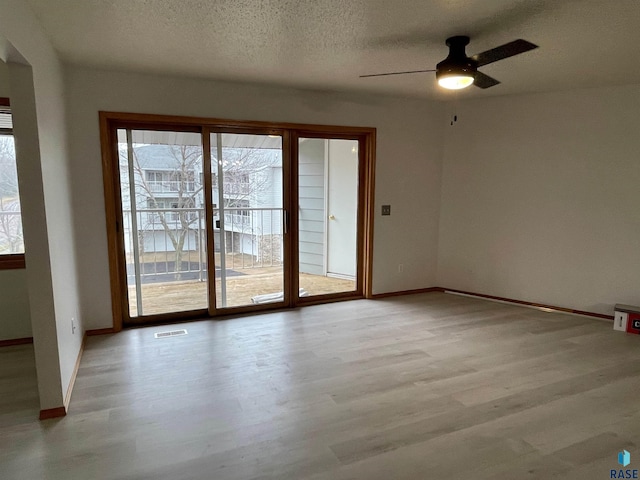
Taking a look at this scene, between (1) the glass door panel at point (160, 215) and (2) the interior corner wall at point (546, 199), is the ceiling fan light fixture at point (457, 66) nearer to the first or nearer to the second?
(2) the interior corner wall at point (546, 199)

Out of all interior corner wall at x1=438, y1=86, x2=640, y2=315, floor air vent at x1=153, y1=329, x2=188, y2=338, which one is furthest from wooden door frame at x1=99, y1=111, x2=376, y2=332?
interior corner wall at x1=438, y1=86, x2=640, y2=315

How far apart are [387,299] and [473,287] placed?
45.9 inches

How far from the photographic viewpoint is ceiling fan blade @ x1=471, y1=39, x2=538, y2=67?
223 cm

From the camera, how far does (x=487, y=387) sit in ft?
9.01

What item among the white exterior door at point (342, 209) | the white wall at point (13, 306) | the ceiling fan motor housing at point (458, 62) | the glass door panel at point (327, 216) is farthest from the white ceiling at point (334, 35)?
the white wall at point (13, 306)

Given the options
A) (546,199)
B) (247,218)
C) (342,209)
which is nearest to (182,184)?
(247,218)

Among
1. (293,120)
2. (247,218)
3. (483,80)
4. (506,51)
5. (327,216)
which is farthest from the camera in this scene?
(327,216)

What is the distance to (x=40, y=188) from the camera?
2.23 m

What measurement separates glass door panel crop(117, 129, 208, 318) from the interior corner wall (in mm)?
3215

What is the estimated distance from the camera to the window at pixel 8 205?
11.0 ft

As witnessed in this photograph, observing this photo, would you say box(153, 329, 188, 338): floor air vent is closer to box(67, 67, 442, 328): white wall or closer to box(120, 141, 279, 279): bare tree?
box(67, 67, 442, 328): white wall

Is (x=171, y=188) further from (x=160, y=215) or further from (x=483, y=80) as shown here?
(x=483, y=80)

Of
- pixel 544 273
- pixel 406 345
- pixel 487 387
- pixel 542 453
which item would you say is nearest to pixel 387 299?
pixel 406 345

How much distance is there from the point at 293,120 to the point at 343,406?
Answer: 9.82 feet
